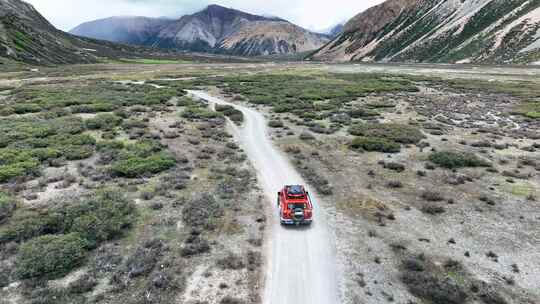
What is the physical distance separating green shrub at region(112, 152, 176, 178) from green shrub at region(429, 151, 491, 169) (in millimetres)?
23439

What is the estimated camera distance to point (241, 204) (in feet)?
72.4

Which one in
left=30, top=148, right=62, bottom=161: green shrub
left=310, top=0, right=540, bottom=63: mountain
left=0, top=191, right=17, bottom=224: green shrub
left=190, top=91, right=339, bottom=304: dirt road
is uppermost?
left=310, top=0, right=540, bottom=63: mountain

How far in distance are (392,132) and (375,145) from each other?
6.11 meters

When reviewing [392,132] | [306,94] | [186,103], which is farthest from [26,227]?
[306,94]

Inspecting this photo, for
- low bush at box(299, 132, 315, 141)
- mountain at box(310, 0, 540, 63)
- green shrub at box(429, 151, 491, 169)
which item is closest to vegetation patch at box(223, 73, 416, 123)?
low bush at box(299, 132, 315, 141)

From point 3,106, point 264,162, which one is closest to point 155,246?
point 264,162

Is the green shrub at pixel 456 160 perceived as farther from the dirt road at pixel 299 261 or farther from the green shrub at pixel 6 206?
the green shrub at pixel 6 206

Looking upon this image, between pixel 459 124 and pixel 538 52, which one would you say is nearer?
pixel 459 124

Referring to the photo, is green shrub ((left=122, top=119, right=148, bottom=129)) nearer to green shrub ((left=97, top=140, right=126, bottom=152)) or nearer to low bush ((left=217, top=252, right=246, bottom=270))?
green shrub ((left=97, top=140, right=126, bottom=152))

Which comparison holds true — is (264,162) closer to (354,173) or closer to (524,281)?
(354,173)

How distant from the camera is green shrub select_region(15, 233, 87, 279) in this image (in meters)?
14.3

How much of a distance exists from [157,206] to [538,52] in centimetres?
15143

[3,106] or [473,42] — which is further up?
[473,42]

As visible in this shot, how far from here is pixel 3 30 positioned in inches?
5197
